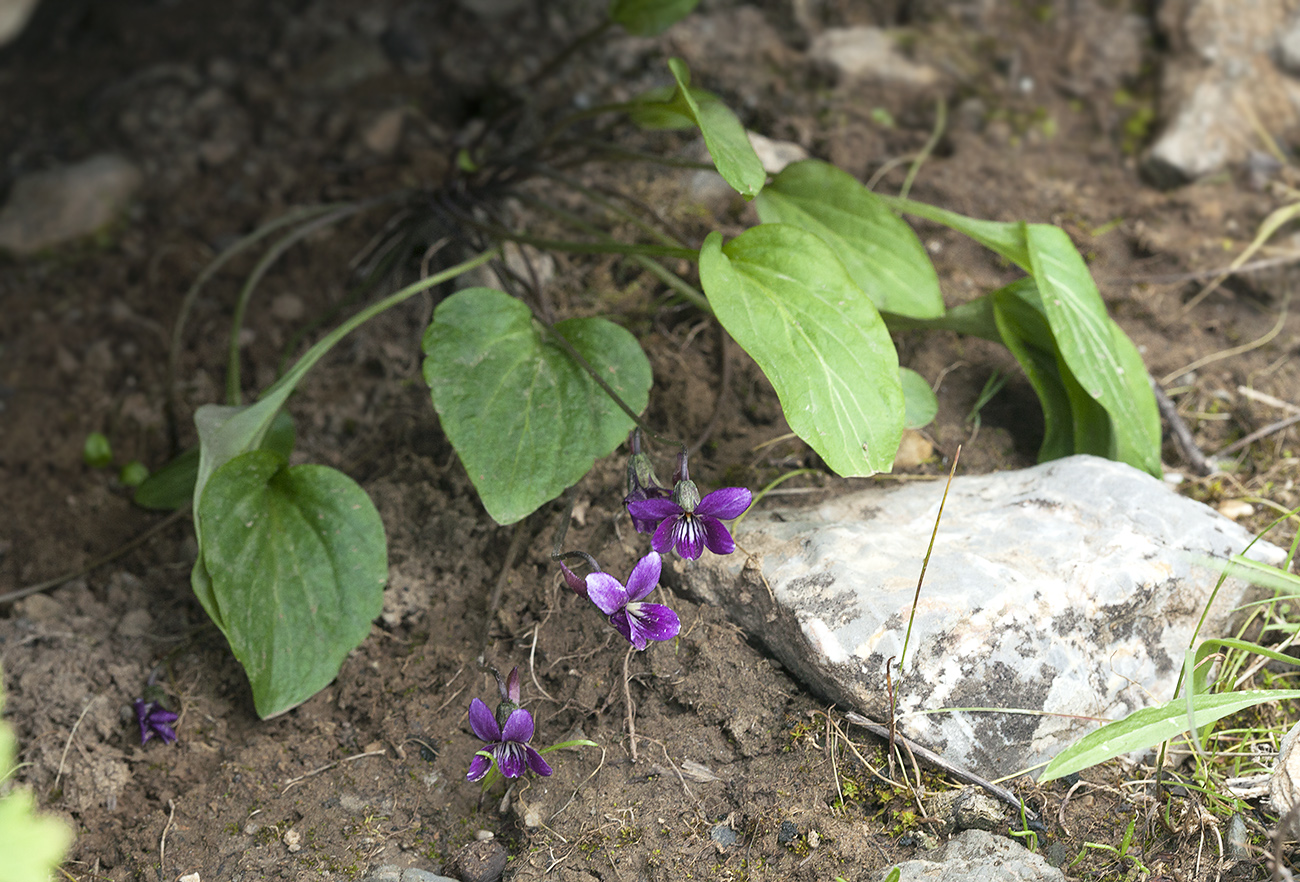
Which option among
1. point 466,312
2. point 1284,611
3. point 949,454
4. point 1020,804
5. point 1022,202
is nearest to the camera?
point 1020,804

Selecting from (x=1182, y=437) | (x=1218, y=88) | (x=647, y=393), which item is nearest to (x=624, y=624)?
(x=647, y=393)

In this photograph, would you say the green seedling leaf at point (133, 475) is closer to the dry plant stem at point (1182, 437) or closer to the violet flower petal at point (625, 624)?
the violet flower petal at point (625, 624)

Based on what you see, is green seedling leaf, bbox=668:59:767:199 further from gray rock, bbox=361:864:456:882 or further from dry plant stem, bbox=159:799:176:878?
dry plant stem, bbox=159:799:176:878

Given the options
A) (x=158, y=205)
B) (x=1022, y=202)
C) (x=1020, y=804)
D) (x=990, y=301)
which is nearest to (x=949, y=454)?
(x=990, y=301)

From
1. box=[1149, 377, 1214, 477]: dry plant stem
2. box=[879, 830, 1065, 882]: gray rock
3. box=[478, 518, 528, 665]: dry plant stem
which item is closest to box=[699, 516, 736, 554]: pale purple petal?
box=[478, 518, 528, 665]: dry plant stem

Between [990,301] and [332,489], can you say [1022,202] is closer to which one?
[990,301]
